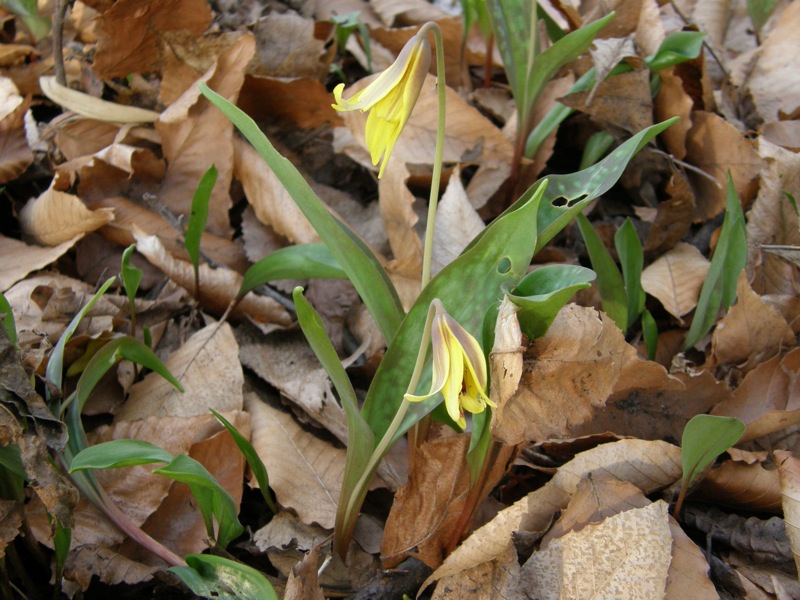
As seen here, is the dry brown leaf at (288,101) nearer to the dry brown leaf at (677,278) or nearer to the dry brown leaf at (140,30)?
the dry brown leaf at (140,30)

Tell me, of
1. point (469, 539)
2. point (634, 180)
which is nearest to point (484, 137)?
point (634, 180)

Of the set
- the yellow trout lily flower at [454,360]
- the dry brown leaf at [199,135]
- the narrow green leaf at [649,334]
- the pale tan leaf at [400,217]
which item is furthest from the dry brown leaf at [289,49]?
the yellow trout lily flower at [454,360]

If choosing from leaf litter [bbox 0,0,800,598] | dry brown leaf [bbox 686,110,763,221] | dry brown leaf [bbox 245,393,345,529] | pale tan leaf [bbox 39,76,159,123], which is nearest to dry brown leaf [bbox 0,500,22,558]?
leaf litter [bbox 0,0,800,598]

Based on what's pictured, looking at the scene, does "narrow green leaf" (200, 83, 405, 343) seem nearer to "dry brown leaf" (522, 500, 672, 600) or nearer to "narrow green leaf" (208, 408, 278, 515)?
"narrow green leaf" (208, 408, 278, 515)

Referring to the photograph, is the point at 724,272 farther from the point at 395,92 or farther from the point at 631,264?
the point at 395,92

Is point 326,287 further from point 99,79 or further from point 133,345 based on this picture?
point 99,79

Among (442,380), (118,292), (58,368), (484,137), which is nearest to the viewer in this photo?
(442,380)
